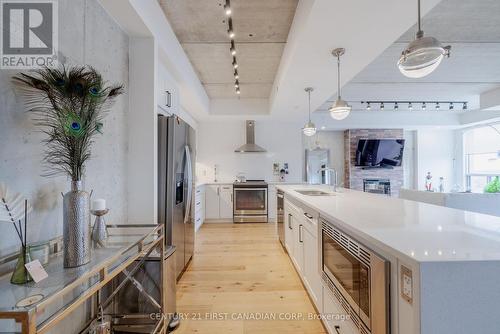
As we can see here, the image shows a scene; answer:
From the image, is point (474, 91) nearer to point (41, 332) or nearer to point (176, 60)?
point (176, 60)

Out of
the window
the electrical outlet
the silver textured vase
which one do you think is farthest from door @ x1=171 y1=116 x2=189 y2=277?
the window

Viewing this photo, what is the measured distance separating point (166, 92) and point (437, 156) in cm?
823

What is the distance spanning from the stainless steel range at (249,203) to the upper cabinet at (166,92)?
2.79 metres

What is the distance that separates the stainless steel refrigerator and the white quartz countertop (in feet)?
5.04

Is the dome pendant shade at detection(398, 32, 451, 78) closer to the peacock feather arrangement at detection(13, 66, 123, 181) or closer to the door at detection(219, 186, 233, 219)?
the peacock feather arrangement at detection(13, 66, 123, 181)

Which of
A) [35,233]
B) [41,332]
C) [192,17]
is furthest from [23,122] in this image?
[192,17]

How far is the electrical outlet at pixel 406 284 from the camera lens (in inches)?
34.4

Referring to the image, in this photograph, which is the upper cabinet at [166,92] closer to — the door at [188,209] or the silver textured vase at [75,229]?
the door at [188,209]

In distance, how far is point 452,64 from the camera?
353 centimetres

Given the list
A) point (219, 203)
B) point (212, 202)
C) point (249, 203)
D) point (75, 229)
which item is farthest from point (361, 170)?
point (75, 229)

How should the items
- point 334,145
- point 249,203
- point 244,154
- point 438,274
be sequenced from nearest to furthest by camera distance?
1. point 438,274
2. point 249,203
3. point 244,154
4. point 334,145

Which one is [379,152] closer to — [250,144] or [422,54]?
[250,144]

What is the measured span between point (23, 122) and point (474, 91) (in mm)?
6975

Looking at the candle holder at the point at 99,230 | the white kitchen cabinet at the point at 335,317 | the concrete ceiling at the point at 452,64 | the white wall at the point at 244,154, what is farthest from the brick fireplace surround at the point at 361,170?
the candle holder at the point at 99,230
